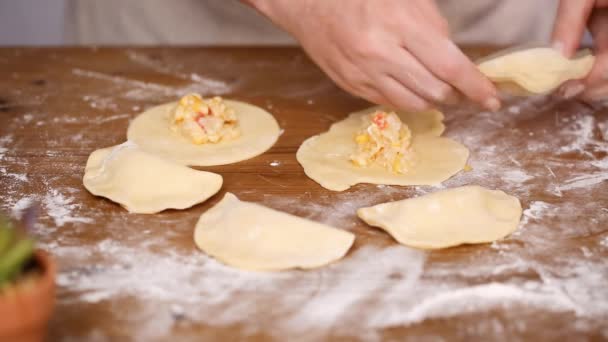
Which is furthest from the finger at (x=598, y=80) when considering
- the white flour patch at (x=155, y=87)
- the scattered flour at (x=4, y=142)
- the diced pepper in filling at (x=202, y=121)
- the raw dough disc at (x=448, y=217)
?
the scattered flour at (x=4, y=142)

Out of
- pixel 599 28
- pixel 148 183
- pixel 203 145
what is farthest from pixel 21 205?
pixel 599 28

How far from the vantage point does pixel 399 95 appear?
1735 millimetres

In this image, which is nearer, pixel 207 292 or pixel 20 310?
pixel 20 310

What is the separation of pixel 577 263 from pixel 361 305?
1.62ft

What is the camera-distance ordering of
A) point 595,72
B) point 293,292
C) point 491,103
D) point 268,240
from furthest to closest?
point 595,72
point 491,103
point 268,240
point 293,292

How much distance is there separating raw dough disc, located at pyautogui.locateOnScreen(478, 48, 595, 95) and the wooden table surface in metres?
0.20

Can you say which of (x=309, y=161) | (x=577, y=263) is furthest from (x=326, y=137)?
(x=577, y=263)

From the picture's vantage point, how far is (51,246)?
1.46 meters

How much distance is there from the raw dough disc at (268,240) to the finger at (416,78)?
0.47 meters

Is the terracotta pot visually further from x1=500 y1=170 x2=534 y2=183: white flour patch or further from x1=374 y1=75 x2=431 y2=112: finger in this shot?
x1=500 y1=170 x2=534 y2=183: white flour patch

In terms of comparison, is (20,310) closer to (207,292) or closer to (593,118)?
(207,292)

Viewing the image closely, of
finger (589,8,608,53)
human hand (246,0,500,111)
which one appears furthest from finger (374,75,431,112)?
finger (589,8,608,53)

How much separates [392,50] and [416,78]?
95 millimetres

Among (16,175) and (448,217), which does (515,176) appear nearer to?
(448,217)
